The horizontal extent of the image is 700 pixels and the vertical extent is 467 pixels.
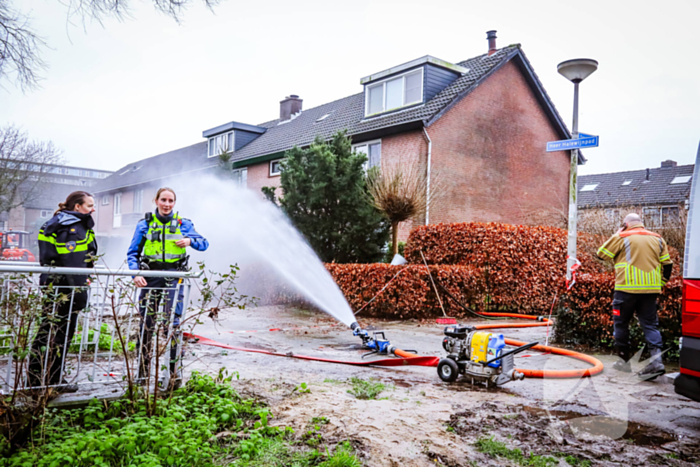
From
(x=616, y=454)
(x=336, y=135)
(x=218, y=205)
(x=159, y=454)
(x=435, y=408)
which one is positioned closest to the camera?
(x=159, y=454)

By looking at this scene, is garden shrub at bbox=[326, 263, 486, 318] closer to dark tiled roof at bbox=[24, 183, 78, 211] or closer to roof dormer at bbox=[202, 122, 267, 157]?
roof dormer at bbox=[202, 122, 267, 157]

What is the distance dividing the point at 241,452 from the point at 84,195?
2.79 meters

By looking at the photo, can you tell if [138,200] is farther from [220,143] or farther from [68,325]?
[68,325]

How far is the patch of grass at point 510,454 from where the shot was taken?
3.34 m

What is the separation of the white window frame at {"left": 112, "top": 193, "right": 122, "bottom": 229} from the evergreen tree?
31222 mm

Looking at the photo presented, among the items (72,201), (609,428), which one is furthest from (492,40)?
(72,201)

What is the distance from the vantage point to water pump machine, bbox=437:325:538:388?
5230 mm

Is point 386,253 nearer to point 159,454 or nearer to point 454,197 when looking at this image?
point 454,197

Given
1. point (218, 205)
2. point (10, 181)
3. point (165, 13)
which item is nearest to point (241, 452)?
point (165, 13)

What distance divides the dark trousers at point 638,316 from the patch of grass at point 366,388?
3433 millimetres

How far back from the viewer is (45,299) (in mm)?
3387

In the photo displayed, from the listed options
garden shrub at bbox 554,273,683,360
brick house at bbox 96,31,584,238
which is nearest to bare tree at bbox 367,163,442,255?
brick house at bbox 96,31,584,238

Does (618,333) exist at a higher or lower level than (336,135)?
lower

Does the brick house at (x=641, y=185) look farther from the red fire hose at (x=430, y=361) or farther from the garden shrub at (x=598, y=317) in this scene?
the red fire hose at (x=430, y=361)
